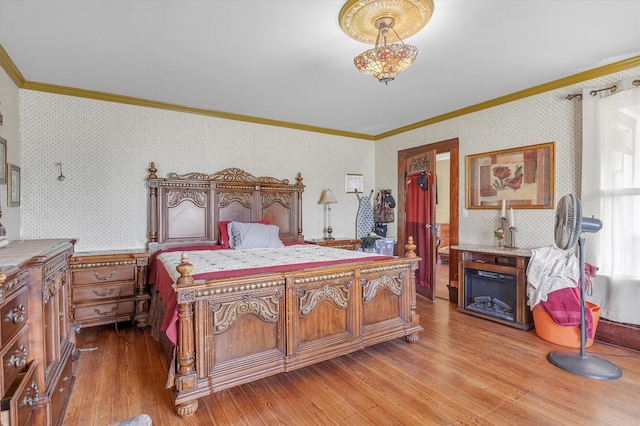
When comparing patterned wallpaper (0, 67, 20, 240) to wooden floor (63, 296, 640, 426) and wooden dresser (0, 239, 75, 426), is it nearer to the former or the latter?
wooden dresser (0, 239, 75, 426)

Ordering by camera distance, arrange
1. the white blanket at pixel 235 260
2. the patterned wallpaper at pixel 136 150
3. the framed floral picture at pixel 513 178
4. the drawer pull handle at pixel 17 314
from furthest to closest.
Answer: the framed floral picture at pixel 513 178
the patterned wallpaper at pixel 136 150
the white blanket at pixel 235 260
the drawer pull handle at pixel 17 314

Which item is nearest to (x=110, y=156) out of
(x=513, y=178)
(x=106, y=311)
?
(x=106, y=311)

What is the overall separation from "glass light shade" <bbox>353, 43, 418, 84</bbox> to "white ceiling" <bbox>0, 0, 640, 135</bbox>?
35cm

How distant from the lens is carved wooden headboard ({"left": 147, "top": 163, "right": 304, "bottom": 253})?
12.5ft

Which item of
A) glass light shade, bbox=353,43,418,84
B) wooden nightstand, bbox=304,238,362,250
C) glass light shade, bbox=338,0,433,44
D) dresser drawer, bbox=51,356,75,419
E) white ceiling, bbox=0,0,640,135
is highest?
white ceiling, bbox=0,0,640,135

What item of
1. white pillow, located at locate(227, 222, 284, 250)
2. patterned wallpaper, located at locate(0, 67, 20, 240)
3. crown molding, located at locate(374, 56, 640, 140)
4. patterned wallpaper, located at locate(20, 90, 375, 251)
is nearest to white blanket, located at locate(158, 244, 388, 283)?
white pillow, located at locate(227, 222, 284, 250)

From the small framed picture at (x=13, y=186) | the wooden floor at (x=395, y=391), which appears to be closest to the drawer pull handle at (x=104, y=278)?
the wooden floor at (x=395, y=391)

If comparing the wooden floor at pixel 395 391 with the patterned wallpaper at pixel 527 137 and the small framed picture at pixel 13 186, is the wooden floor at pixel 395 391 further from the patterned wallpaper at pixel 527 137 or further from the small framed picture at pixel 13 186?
the small framed picture at pixel 13 186

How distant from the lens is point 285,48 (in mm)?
2607

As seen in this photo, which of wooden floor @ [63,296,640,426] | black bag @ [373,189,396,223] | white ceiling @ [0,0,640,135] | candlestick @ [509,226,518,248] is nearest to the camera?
wooden floor @ [63,296,640,426]

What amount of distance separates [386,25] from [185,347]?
243 cm

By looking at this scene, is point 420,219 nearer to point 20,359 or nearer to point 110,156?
point 110,156

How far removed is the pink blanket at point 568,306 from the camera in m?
2.77

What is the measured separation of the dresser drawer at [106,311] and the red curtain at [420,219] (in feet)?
12.0
